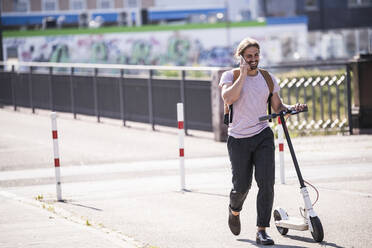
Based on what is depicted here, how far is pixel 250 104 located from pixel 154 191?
382 cm

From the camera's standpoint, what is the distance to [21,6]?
77.0m

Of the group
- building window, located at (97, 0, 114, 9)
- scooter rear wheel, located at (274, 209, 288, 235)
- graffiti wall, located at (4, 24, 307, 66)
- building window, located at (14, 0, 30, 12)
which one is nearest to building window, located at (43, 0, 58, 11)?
building window, located at (14, 0, 30, 12)

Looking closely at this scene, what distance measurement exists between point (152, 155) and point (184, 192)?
13.7 ft

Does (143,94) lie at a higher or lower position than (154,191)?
higher

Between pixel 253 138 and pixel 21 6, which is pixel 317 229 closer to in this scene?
pixel 253 138

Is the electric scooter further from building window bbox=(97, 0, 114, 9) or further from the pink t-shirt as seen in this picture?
building window bbox=(97, 0, 114, 9)

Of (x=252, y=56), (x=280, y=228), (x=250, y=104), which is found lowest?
(x=280, y=228)

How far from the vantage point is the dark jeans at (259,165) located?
6.91 m

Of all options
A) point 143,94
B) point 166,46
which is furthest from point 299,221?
point 166,46

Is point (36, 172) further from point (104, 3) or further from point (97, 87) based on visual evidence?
point (104, 3)

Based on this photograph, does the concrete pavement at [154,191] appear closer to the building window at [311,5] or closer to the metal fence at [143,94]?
the metal fence at [143,94]

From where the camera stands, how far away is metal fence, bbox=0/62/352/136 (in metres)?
17.3

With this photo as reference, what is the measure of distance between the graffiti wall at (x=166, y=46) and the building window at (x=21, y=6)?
18.8m

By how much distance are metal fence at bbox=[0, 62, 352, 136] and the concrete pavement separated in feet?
2.36
